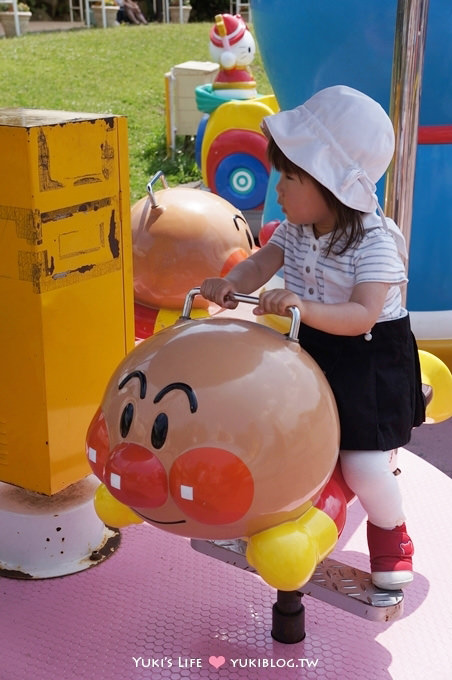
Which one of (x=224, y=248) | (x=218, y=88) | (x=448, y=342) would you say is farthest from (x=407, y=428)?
(x=218, y=88)

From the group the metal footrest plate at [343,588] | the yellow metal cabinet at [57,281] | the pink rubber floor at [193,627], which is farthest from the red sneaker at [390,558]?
the yellow metal cabinet at [57,281]

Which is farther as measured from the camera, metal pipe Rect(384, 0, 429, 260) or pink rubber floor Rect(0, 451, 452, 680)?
metal pipe Rect(384, 0, 429, 260)

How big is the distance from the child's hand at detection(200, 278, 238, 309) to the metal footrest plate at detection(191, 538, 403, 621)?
22.6 inches

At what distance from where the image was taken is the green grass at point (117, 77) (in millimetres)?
10352

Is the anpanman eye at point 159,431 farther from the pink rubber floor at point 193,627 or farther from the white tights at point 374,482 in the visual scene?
the pink rubber floor at point 193,627

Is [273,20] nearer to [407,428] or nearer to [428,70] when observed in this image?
[428,70]

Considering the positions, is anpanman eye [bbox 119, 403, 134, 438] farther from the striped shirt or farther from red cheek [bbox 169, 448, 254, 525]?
the striped shirt

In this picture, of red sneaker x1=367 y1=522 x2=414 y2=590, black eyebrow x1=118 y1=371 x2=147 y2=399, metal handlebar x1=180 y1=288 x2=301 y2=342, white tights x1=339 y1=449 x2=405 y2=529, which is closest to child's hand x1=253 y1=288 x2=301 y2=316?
metal handlebar x1=180 y1=288 x2=301 y2=342

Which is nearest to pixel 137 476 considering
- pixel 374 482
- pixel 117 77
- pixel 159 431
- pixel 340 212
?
pixel 159 431

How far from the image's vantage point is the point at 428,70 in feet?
11.7

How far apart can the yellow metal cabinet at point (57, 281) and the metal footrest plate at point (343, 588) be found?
0.51 metres

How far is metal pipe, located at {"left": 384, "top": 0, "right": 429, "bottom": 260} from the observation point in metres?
2.16

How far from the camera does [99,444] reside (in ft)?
5.39

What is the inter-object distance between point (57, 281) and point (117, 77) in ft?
41.5
